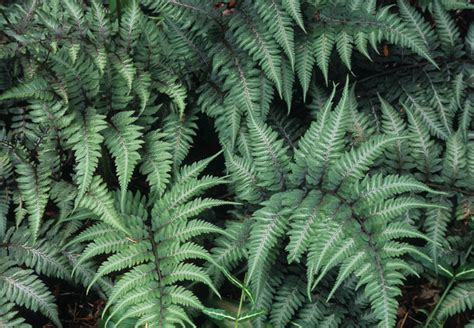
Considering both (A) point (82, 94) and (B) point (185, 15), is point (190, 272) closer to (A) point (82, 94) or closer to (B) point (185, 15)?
(A) point (82, 94)

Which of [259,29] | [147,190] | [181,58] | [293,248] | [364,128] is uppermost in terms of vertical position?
[259,29]

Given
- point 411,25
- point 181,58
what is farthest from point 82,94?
point 411,25

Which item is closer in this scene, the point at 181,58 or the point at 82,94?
the point at 82,94

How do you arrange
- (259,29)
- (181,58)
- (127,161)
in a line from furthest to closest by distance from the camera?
(181,58) < (259,29) < (127,161)

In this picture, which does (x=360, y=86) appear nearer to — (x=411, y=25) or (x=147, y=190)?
(x=411, y=25)

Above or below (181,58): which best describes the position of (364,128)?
below

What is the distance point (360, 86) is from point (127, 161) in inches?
59.8

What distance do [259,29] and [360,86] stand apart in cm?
80

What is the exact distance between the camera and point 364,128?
10.7ft

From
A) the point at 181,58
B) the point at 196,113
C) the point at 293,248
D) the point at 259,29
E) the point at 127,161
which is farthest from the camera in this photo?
the point at 196,113

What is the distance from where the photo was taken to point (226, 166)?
10.3 ft

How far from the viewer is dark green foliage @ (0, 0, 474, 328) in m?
2.82

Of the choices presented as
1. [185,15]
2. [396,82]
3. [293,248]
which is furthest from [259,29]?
[293,248]

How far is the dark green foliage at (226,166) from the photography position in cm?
282
